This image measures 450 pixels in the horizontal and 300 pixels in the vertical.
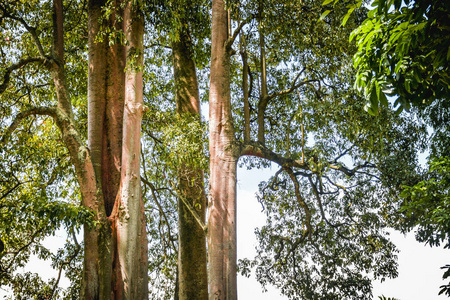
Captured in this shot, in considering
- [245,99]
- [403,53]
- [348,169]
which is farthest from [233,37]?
[403,53]

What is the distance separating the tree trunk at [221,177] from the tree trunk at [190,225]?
0.97m

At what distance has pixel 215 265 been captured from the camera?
7.10 metres

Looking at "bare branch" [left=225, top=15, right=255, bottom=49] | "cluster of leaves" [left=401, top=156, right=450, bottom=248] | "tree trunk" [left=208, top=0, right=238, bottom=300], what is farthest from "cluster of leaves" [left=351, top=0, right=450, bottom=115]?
"bare branch" [left=225, top=15, right=255, bottom=49]

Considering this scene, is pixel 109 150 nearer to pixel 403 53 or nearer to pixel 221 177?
pixel 221 177

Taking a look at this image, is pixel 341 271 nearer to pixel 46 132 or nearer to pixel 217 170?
pixel 217 170

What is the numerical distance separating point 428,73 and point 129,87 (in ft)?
17.2

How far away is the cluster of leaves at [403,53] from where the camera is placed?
11.8 feet

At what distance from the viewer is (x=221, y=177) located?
7.54 meters

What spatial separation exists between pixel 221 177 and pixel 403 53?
442cm

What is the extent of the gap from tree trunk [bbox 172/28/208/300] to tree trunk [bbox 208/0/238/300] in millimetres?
966

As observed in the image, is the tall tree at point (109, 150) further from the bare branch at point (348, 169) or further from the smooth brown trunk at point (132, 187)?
the bare branch at point (348, 169)

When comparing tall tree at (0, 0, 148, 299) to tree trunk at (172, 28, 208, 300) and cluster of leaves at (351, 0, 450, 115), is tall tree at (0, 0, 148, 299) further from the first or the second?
cluster of leaves at (351, 0, 450, 115)

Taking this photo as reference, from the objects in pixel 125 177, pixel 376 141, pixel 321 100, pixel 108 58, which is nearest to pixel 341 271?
pixel 376 141

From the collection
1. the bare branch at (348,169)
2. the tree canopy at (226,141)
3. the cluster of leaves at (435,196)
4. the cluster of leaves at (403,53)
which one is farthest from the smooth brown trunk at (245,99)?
the cluster of leaves at (403,53)
